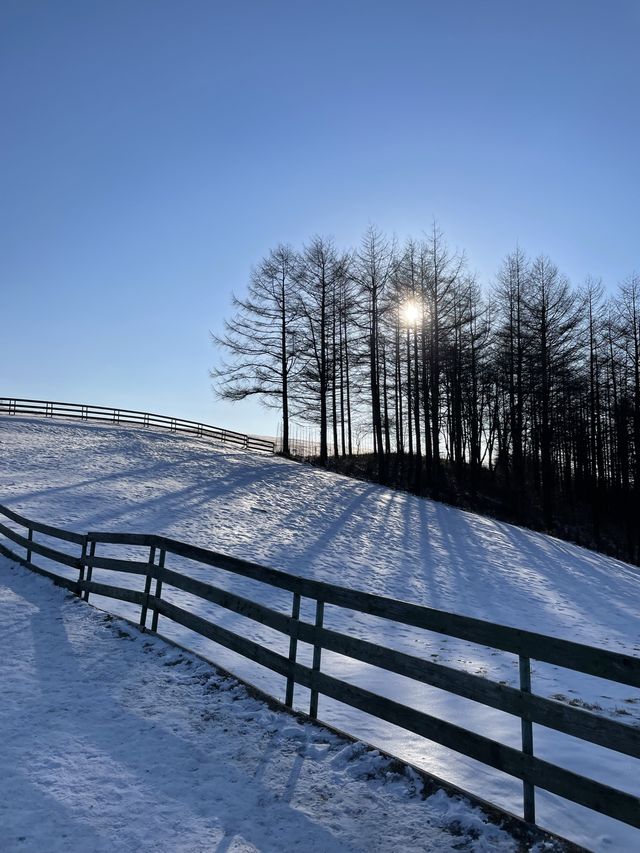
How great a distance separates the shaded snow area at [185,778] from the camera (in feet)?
11.8

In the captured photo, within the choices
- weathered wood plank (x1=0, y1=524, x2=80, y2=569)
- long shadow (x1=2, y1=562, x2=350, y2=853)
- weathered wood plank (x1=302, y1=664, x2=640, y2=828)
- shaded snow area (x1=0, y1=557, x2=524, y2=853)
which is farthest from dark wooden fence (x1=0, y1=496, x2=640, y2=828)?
weathered wood plank (x1=0, y1=524, x2=80, y2=569)

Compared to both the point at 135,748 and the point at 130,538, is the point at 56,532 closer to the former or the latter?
the point at 130,538

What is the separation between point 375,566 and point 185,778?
11.8 m

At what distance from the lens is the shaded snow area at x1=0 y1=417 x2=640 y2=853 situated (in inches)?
230

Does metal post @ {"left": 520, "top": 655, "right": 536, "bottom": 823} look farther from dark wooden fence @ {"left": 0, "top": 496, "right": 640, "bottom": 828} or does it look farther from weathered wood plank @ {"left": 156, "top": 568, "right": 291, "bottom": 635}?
weathered wood plank @ {"left": 156, "top": 568, "right": 291, "bottom": 635}

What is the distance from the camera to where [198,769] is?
14.6ft

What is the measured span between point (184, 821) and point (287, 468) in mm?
26196

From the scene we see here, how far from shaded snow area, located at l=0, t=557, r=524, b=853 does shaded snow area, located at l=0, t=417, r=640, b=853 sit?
93 cm

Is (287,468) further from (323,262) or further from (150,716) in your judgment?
(150,716)

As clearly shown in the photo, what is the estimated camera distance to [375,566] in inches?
621

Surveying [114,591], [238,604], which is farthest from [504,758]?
[114,591]

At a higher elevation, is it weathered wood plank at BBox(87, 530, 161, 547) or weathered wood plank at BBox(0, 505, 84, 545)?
weathered wood plank at BBox(87, 530, 161, 547)

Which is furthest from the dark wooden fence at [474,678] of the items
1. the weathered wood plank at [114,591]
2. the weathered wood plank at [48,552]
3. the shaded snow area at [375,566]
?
the weathered wood plank at [48,552]

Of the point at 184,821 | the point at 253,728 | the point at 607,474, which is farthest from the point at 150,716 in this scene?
the point at 607,474
